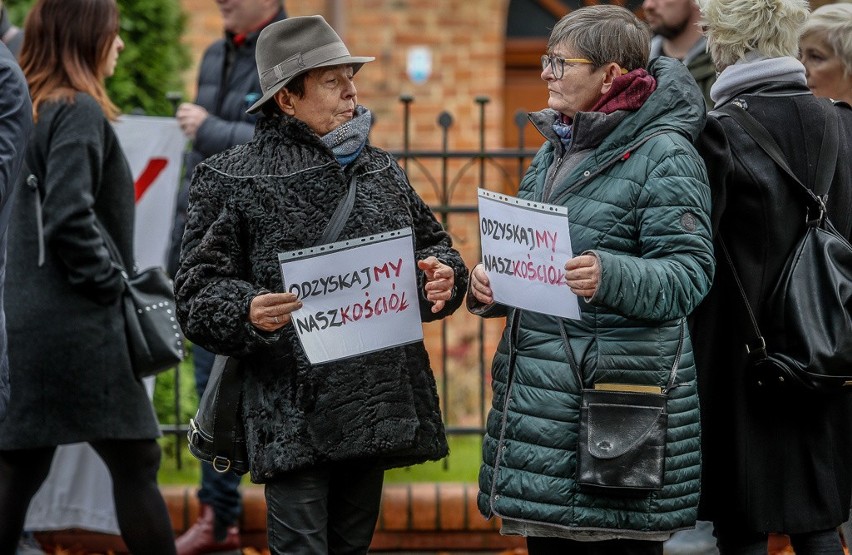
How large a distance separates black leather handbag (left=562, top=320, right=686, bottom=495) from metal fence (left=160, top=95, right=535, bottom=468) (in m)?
1.62

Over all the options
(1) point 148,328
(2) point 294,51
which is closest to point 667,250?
(2) point 294,51

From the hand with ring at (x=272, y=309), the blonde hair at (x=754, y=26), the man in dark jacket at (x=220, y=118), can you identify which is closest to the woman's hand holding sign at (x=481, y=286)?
the hand with ring at (x=272, y=309)

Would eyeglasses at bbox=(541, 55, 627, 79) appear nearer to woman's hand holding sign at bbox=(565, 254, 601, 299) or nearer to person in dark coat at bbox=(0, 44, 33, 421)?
woman's hand holding sign at bbox=(565, 254, 601, 299)

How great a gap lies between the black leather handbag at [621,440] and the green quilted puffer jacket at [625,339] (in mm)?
33

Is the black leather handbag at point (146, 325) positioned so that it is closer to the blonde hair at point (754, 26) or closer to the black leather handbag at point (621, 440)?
the black leather handbag at point (621, 440)

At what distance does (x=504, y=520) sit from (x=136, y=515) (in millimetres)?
1510

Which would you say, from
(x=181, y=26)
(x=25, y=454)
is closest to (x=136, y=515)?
(x=25, y=454)

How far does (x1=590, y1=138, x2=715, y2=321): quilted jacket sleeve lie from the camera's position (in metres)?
2.96

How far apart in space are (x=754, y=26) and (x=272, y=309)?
140cm

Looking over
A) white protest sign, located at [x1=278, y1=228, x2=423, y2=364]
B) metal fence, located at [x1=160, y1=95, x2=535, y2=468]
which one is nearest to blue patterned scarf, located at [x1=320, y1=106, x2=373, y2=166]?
white protest sign, located at [x1=278, y1=228, x2=423, y2=364]

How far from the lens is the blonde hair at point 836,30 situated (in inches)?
157

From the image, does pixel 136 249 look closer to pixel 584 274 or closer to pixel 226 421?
pixel 226 421

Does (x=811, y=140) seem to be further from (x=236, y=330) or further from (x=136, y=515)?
(x=136, y=515)

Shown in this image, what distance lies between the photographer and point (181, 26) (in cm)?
617
